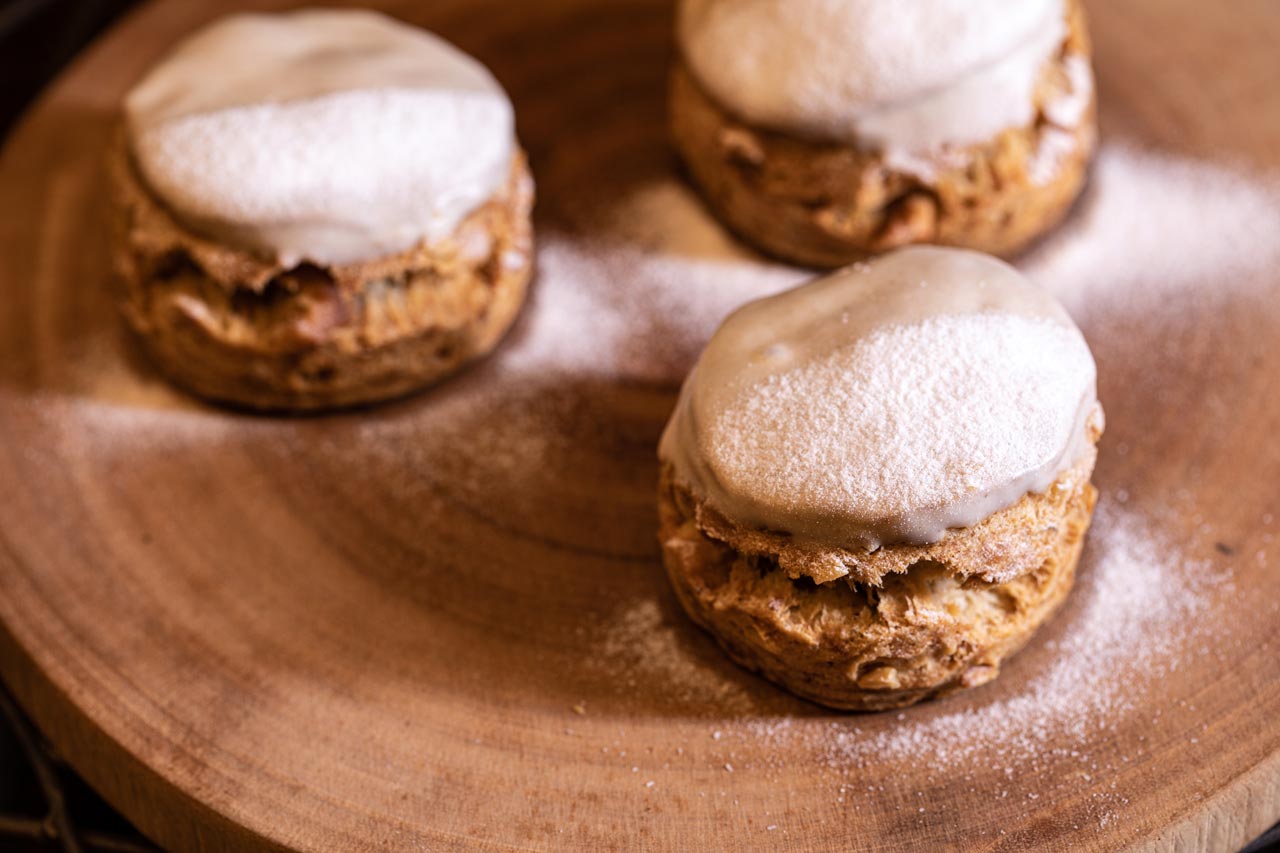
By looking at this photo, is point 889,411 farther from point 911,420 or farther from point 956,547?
point 956,547

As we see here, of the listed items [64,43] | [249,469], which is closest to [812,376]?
[249,469]

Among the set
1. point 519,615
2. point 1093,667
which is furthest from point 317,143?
point 1093,667

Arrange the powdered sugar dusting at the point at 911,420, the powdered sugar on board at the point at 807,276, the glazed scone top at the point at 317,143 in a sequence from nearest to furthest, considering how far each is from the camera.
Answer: the powdered sugar dusting at the point at 911,420, the powdered sugar on board at the point at 807,276, the glazed scone top at the point at 317,143

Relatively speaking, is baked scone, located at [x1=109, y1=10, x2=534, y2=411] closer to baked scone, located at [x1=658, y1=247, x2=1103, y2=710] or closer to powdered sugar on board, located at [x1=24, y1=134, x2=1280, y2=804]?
powdered sugar on board, located at [x1=24, y1=134, x2=1280, y2=804]

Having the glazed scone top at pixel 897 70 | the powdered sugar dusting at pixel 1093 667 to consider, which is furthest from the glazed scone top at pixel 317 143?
the powdered sugar dusting at pixel 1093 667

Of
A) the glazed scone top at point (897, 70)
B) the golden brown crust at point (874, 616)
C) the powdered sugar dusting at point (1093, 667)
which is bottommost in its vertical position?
the powdered sugar dusting at point (1093, 667)

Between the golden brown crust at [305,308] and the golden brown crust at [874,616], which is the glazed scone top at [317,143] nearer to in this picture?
the golden brown crust at [305,308]

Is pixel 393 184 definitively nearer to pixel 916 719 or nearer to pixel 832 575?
pixel 832 575
